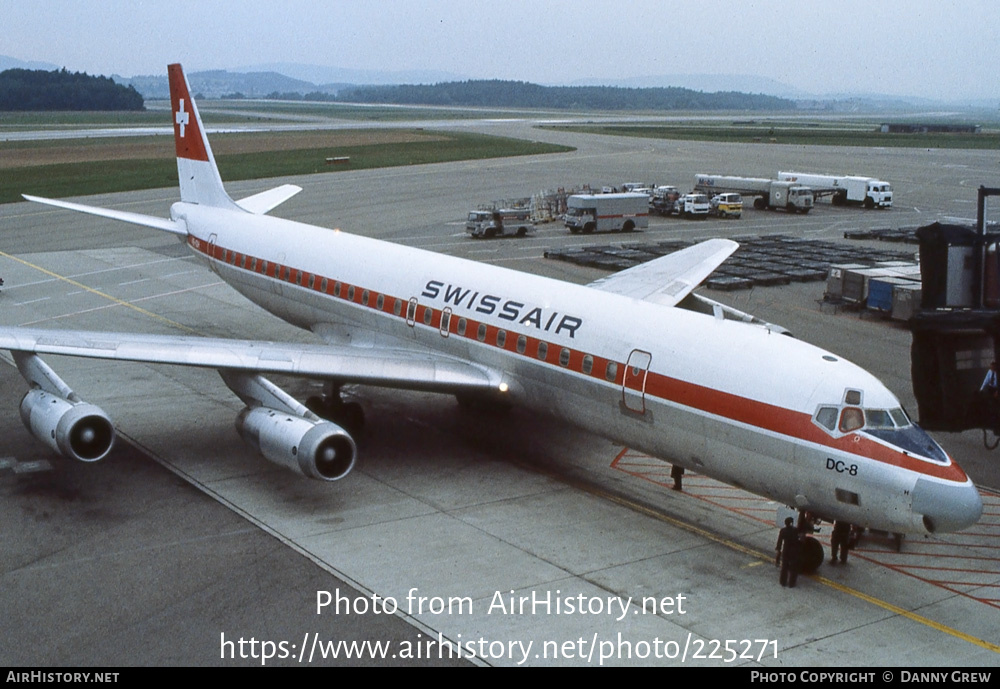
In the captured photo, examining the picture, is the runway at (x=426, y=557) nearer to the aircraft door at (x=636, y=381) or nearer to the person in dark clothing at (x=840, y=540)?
the person in dark clothing at (x=840, y=540)

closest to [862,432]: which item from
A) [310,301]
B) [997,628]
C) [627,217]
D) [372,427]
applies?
[997,628]

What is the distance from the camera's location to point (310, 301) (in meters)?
30.0

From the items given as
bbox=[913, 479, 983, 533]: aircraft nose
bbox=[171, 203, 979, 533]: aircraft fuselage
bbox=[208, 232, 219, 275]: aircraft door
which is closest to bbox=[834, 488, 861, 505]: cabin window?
bbox=[171, 203, 979, 533]: aircraft fuselage

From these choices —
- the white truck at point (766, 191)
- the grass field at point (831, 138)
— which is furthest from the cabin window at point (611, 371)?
the grass field at point (831, 138)

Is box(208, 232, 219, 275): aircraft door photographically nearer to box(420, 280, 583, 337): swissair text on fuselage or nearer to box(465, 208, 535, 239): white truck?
box(420, 280, 583, 337): swissair text on fuselage

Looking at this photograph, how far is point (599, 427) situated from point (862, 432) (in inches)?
239

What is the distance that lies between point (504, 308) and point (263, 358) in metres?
5.98

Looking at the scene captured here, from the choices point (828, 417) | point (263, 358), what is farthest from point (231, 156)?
point (828, 417)

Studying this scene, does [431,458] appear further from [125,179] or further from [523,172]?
[523,172]

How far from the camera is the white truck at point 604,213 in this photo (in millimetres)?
65625

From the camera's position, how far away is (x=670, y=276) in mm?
32094

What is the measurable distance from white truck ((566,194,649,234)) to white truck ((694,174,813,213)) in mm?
17108

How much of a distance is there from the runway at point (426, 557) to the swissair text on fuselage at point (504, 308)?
3.79 m

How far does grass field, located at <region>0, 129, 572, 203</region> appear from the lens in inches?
3418
